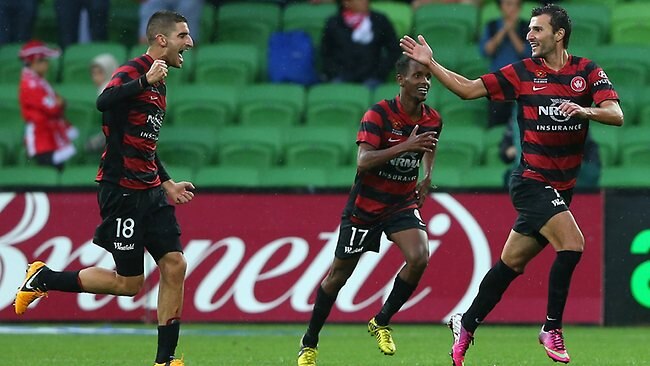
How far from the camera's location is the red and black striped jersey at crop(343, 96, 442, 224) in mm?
9391

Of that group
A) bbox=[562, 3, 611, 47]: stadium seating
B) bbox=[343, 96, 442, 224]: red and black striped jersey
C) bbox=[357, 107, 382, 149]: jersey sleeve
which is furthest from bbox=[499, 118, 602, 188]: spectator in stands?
bbox=[357, 107, 382, 149]: jersey sleeve

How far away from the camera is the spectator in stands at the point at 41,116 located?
1530 cm

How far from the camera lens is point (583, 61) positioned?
891 cm

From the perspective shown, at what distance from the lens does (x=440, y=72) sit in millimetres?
8578

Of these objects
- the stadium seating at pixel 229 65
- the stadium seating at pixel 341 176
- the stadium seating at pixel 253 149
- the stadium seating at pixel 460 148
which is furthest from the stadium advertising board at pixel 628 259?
the stadium seating at pixel 229 65

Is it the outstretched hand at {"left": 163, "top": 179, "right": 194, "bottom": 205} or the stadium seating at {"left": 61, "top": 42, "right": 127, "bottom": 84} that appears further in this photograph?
the stadium seating at {"left": 61, "top": 42, "right": 127, "bottom": 84}

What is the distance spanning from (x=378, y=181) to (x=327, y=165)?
574 centimetres

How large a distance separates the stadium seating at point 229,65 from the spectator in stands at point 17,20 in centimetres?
214

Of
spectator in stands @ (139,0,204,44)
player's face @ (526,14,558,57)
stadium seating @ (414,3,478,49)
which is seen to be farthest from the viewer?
stadium seating @ (414,3,478,49)

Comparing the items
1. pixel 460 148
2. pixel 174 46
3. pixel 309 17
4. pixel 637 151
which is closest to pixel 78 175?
pixel 309 17

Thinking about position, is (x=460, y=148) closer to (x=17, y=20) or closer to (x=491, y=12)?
(x=491, y=12)

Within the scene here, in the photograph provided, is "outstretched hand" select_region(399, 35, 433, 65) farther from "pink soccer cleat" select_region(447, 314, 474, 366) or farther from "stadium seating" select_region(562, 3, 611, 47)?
"stadium seating" select_region(562, 3, 611, 47)

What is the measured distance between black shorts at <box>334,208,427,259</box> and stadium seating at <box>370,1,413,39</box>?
7.38 metres

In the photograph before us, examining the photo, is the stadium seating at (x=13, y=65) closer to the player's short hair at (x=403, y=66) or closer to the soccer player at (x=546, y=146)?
the player's short hair at (x=403, y=66)
